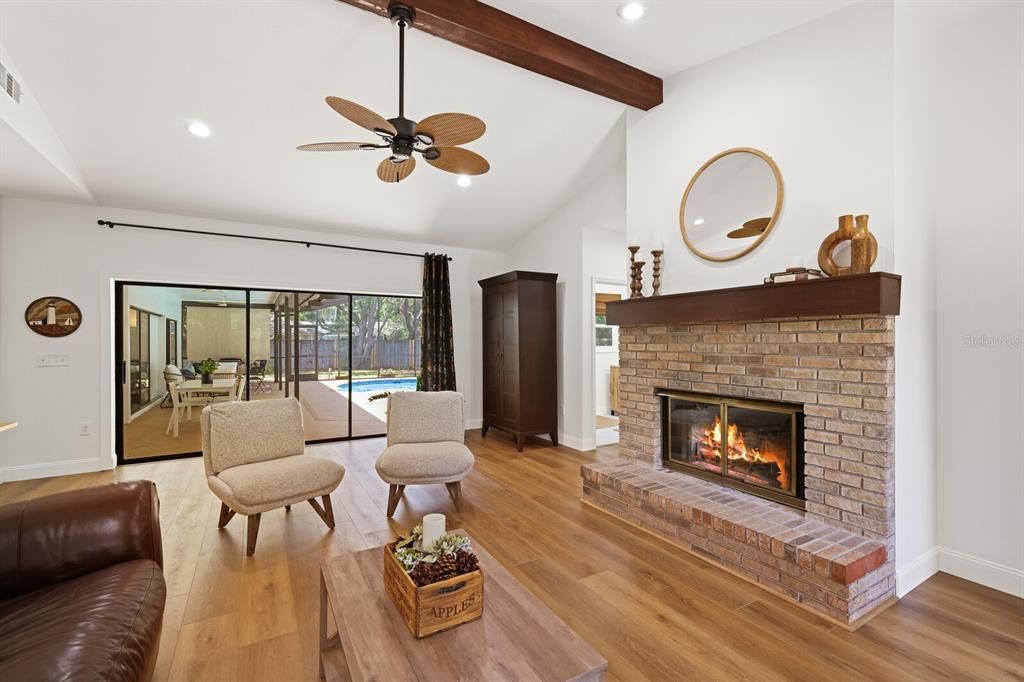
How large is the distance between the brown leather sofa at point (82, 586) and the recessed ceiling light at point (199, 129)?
2841 millimetres

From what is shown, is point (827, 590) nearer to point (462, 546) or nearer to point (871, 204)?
point (462, 546)

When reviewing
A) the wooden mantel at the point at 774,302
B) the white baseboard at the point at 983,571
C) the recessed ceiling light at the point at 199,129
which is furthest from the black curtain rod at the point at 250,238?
the white baseboard at the point at 983,571

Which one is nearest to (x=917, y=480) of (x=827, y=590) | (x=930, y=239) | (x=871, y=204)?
(x=827, y=590)

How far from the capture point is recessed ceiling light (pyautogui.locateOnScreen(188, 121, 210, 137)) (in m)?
3.48

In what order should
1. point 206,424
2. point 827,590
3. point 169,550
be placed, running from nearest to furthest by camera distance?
1. point 827,590
2. point 169,550
3. point 206,424

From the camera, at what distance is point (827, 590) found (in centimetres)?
213

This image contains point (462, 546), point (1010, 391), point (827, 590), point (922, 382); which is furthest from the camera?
point (922, 382)

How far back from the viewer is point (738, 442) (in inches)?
122

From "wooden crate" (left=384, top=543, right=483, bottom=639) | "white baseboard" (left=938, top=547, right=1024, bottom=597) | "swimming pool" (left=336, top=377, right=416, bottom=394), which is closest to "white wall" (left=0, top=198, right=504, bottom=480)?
"swimming pool" (left=336, top=377, right=416, bottom=394)

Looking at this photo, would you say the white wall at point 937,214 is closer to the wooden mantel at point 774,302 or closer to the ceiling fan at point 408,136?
the wooden mantel at point 774,302

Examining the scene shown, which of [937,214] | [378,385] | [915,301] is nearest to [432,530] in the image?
[915,301]

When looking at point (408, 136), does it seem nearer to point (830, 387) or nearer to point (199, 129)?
point (199, 129)

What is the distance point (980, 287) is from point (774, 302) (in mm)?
995

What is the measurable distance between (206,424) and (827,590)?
3601 mm
